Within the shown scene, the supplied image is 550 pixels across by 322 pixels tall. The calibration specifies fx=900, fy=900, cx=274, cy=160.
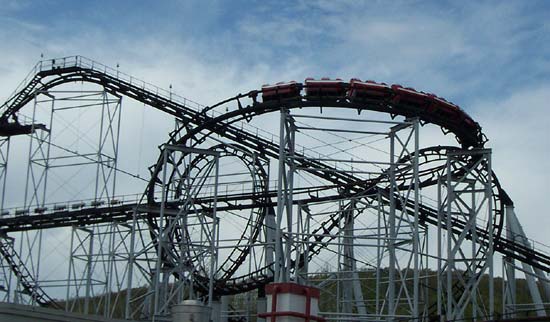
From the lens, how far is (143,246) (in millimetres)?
40281

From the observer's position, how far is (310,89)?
108 feet

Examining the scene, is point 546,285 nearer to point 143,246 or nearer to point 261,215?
point 261,215

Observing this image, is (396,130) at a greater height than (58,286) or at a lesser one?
greater

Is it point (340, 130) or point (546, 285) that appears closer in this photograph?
point (340, 130)

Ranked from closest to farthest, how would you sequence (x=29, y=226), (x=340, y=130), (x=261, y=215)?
(x=340, y=130) < (x=261, y=215) < (x=29, y=226)

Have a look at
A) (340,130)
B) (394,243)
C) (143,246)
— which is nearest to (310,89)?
(340,130)

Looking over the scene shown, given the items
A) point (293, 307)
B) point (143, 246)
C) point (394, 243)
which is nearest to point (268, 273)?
point (143, 246)

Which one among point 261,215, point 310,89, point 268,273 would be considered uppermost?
point 310,89

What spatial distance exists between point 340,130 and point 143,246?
1253 cm

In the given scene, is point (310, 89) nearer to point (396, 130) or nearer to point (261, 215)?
point (396, 130)

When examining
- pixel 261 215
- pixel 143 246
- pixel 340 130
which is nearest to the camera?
pixel 340 130

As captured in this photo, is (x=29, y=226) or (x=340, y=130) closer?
(x=340, y=130)

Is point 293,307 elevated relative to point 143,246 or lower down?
lower down

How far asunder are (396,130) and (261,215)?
11393mm
